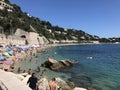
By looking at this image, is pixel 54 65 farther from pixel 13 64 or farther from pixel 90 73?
pixel 13 64

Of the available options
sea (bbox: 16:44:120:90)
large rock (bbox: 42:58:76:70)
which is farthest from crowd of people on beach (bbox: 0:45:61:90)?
→ large rock (bbox: 42:58:76:70)

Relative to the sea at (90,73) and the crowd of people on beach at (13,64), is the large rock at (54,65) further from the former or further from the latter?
the crowd of people on beach at (13,64)

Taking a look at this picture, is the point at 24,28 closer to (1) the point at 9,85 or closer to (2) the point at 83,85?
(2) the point at 83,85

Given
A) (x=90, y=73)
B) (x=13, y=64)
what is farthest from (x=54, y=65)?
(x=13, y=64)

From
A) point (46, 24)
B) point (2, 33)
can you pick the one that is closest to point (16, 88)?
point (2, 33)

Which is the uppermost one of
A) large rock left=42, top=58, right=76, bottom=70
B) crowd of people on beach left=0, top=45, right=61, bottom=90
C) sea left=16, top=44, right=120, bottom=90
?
crowd of people on beach left=0, top=45, right=61, bottom=90

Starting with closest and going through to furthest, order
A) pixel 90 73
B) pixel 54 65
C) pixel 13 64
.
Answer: pixel 90 73, pixel 54 65, pixel 13 64

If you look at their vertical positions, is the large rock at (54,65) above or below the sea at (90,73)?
above

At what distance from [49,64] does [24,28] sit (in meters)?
77.9

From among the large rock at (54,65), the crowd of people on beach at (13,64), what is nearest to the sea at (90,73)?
the large rock at (54,65)

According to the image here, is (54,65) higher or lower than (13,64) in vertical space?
lower

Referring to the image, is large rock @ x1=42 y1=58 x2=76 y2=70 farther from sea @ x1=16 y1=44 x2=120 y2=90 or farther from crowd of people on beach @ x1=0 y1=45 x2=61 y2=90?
crowd of people on beach @ x1=0 y1=45 x2=61 y2=90

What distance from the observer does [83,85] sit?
23.5 metres

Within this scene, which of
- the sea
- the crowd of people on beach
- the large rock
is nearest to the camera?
the crowd of people on beach
